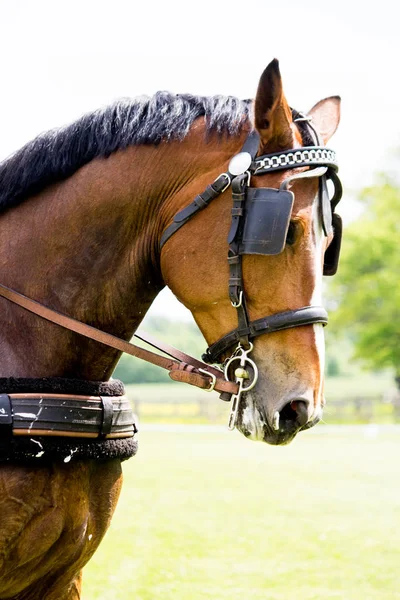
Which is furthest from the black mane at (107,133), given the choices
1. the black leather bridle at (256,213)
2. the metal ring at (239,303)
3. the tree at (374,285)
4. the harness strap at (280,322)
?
the tree at (374,285)

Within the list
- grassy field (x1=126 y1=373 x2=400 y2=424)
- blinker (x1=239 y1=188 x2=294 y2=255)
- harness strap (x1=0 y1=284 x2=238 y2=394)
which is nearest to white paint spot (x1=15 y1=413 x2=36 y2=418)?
harness strap (x1=0 y1=284 x2=238 y2=394)

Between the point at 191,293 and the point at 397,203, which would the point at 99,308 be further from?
the point at 397,203

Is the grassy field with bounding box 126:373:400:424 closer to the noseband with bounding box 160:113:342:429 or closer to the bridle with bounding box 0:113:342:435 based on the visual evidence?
the bridle with bounding box 0:113:342:435

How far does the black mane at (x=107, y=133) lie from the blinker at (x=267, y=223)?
41cm

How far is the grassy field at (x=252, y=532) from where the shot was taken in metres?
6.82

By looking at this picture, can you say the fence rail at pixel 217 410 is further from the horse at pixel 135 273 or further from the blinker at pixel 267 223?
the blinker at pixel 267 223

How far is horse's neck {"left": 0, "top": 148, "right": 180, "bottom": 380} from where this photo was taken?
2.94 meters

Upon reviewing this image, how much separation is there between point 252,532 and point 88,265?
7009mm

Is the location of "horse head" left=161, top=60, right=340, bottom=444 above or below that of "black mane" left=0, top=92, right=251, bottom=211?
below

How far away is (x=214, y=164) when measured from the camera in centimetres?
290

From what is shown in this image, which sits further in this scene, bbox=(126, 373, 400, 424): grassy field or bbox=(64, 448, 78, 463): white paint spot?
bbox=(126, 373, 400, 424): grassy field

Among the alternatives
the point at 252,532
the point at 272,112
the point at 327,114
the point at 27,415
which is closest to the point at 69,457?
the point at 27,415

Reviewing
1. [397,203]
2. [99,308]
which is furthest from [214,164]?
[397,203]

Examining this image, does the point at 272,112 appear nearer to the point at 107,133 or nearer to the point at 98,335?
the point at 107,133
